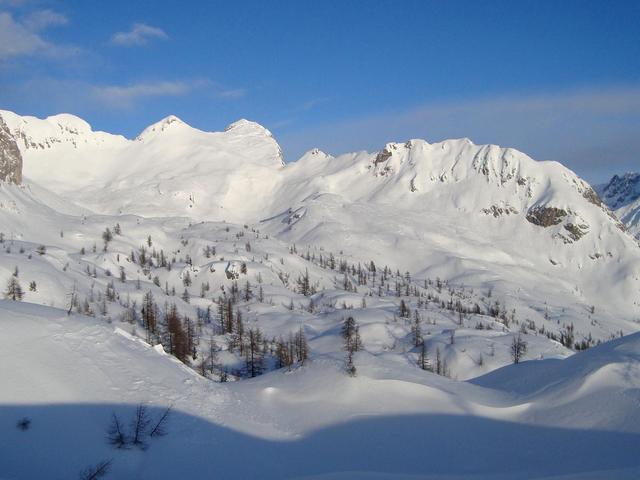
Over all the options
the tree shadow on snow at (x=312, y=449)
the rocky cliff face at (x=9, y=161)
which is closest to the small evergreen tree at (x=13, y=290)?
the tree shadow on snow at (x=312, y=449)

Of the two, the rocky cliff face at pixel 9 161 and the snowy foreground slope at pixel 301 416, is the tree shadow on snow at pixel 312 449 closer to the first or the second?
the snowy foreground slope at pixel 301 416

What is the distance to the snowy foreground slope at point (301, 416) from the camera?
18.9 metres

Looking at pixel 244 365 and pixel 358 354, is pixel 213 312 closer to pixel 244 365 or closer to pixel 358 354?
pixel 244 365

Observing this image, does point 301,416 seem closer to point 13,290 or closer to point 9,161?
point 13,290

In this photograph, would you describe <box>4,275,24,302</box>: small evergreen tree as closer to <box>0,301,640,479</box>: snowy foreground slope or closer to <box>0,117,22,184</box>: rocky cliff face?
<box>0,301,640,479</box>: snowy foreground slope

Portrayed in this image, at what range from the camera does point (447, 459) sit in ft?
68.8

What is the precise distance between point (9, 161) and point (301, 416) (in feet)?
627

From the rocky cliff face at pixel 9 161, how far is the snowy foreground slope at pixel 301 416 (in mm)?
174386

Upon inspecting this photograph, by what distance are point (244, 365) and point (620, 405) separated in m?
56.5

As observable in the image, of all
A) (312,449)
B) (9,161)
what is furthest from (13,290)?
(9,161)

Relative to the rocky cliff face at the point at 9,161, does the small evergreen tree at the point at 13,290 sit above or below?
below

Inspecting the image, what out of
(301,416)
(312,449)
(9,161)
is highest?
(9,161)

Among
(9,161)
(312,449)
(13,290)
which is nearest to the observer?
(312,449)

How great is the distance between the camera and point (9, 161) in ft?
593
